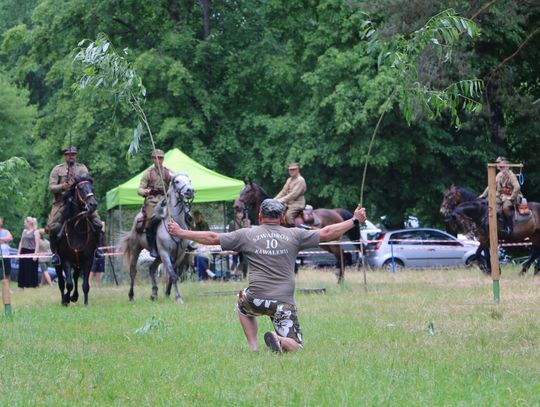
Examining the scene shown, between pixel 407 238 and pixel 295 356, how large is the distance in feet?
85.0

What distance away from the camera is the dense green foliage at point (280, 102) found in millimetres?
35656

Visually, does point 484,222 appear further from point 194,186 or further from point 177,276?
point 177,276

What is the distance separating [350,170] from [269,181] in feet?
10.3

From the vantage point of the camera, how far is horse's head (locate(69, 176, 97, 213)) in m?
19.4

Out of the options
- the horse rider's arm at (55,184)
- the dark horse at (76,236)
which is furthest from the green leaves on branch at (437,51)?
the horse rider's arm at (55,184)

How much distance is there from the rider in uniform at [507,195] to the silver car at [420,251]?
375 inches

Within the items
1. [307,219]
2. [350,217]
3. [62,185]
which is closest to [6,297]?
[62,185]

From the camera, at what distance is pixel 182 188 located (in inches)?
760

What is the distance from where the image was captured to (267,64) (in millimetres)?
39531

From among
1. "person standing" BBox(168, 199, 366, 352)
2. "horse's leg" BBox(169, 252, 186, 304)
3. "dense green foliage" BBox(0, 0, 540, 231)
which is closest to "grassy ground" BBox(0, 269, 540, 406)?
"person standing" BBox(168, 199, 366, 352)

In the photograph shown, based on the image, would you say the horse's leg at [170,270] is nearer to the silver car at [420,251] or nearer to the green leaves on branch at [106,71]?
the green leaves on branch at [106,71]

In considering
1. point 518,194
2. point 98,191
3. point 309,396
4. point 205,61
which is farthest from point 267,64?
point 309,396

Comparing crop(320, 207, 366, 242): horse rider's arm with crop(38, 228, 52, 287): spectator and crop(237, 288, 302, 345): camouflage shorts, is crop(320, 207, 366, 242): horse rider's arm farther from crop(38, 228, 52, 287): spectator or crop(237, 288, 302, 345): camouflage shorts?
crop(38, 228, 52, 287): spectator

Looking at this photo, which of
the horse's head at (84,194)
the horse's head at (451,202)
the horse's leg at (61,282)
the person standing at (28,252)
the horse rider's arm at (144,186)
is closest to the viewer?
the horse's head at (84,194)
